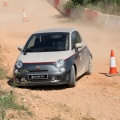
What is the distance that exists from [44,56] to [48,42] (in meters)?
0.82

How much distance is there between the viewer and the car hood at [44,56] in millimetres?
11453

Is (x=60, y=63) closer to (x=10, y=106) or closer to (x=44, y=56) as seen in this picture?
(x=44, y=56)

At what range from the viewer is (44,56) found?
1163cm

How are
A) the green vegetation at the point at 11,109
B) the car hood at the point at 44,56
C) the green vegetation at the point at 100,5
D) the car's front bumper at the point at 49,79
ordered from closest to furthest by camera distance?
the green vegetation at the point at 11,109 < the car's front bumper at the point at 49,79 < the car hood at the point at 44,56 < the green vegetation at the point at 100,5

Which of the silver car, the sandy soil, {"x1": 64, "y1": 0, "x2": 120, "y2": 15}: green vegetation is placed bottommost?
{"x1": 64, "y1": 0, "x2": 120, "y2": 15}: green vegetation

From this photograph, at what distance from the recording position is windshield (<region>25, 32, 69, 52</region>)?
12.1 metres

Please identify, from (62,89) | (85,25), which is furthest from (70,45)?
(85,25)

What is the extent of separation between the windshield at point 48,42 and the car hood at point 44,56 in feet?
0.84

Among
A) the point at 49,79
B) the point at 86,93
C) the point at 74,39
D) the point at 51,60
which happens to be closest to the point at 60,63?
the point at 51,60

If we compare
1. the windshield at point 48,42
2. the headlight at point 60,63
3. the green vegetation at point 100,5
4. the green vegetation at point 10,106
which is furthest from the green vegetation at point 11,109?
the green vegetation at point 100,5

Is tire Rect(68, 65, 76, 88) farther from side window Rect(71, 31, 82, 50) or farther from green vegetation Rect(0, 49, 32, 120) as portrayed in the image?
green vegetation Rect(0, 49, 32, 120)

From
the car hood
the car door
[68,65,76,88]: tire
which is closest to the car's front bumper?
[68,65,76,88]: tire

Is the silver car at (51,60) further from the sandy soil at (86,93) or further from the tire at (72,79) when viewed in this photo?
the sandy soil at (86,93)

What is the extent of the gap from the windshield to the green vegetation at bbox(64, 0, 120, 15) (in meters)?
14.8
